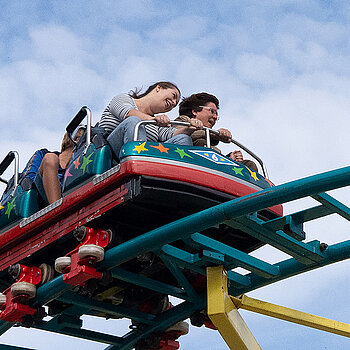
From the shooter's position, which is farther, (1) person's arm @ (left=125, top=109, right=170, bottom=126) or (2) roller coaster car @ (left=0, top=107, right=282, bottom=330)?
(1) person's arm @ (left=125, top=109, right=170, bottom=126)

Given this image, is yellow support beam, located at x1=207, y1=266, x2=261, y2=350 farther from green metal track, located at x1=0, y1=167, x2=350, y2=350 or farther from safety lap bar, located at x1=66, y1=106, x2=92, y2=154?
safety lap bar, located at x1=66, y1=106, x2=92, y2=154

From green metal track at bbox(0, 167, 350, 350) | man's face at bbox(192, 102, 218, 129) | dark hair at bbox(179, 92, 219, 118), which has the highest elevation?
dark hair at bbox(179, 92, 219, 118)

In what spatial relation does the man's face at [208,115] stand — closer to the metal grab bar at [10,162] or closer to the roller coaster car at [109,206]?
the roller coaster car at [109,206]

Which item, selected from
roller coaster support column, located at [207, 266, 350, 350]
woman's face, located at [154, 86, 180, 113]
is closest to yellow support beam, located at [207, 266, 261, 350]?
roller coaster support column, located at [207, 266, 350, 350]

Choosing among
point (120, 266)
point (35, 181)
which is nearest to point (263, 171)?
point (120, 266)

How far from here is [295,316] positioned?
31.1 ft

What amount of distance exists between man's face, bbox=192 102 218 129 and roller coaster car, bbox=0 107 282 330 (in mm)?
692

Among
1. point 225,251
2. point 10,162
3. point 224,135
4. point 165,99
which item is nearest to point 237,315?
point 225,251

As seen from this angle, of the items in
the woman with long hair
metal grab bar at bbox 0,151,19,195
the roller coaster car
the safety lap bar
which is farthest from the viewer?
metal grab bar at bbox 0,151,19,195

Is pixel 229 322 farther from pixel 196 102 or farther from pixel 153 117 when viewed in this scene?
pixel 196 102

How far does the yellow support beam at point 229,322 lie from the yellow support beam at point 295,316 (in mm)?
171

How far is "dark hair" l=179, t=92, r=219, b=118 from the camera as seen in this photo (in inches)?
413

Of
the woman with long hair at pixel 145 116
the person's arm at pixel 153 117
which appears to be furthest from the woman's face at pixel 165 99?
the person's arm at pixel 153 117

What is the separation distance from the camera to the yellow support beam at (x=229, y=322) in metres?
8.77
